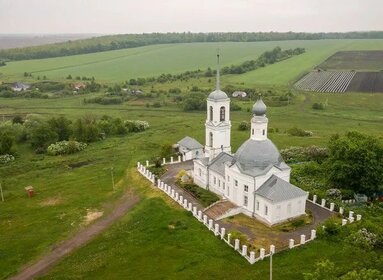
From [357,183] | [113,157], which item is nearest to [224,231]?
[357,183]

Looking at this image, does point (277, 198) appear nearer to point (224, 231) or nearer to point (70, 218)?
point (224, 231)

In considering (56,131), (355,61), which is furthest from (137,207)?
(355,61)

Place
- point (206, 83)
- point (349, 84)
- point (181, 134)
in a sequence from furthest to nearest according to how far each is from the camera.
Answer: point (206, 83), point (349, 84), point (181, 134)

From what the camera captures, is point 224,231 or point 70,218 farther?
point 70,218

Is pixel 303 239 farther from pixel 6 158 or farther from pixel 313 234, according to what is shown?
pixel 6 158

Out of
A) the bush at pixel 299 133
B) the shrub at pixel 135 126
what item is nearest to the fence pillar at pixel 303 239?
the bush at pixel 299 133

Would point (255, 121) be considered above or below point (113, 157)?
above

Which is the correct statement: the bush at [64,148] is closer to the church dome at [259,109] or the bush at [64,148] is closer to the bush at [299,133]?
the bush at [299,133]

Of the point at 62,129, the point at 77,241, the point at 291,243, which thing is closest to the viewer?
the point at 291,243
